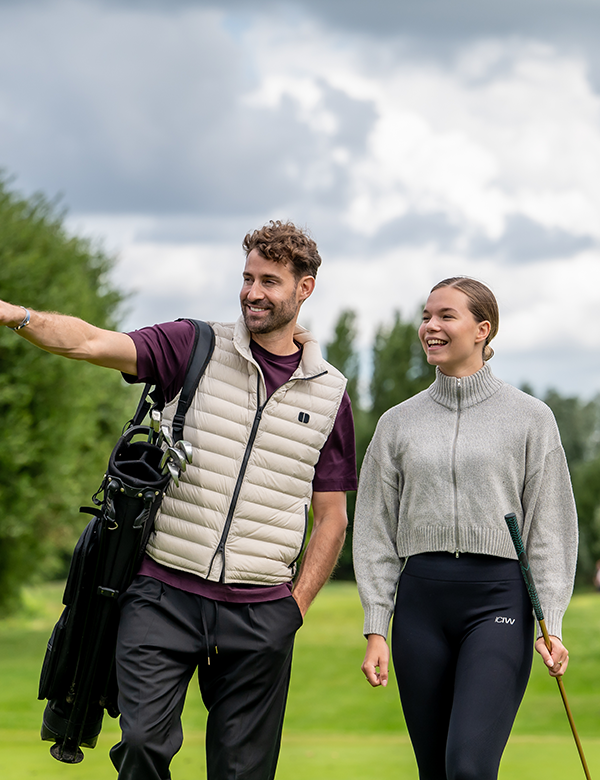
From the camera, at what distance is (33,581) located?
20281 mm

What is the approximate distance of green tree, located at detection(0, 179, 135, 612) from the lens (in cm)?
1557

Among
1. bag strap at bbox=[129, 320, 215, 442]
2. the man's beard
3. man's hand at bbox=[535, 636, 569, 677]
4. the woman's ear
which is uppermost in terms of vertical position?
the woman's ear

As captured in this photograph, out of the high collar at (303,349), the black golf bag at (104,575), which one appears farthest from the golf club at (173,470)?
the high collar at (303,349)

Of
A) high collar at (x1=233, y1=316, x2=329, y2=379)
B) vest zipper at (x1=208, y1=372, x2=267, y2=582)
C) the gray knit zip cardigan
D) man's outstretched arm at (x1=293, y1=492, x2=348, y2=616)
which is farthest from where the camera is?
man's outstretched arm at (x1=293, y1=492, x2=348, y2=616)

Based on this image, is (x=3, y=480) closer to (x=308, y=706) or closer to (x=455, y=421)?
(x=308, y=706)

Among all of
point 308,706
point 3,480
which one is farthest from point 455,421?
point 3,480

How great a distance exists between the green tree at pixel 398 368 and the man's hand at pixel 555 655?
34920 millimetres

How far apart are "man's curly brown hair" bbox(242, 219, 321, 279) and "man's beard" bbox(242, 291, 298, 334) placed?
14 cm

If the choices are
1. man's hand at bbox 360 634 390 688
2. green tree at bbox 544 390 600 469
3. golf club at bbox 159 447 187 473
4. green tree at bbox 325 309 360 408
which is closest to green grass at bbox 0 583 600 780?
man's hand at bbox 360 634 390 688

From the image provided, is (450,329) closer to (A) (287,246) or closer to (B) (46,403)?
(A) (287,246)

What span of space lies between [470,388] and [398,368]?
3598cm

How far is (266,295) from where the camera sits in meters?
3.79

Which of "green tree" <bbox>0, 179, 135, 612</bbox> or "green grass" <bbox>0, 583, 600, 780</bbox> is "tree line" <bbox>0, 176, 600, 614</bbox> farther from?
"green grass" <bbox>0, 583, 600, 780</bbox>

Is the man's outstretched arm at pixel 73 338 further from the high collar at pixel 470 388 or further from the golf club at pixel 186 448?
the high collar at pixel 470 388
